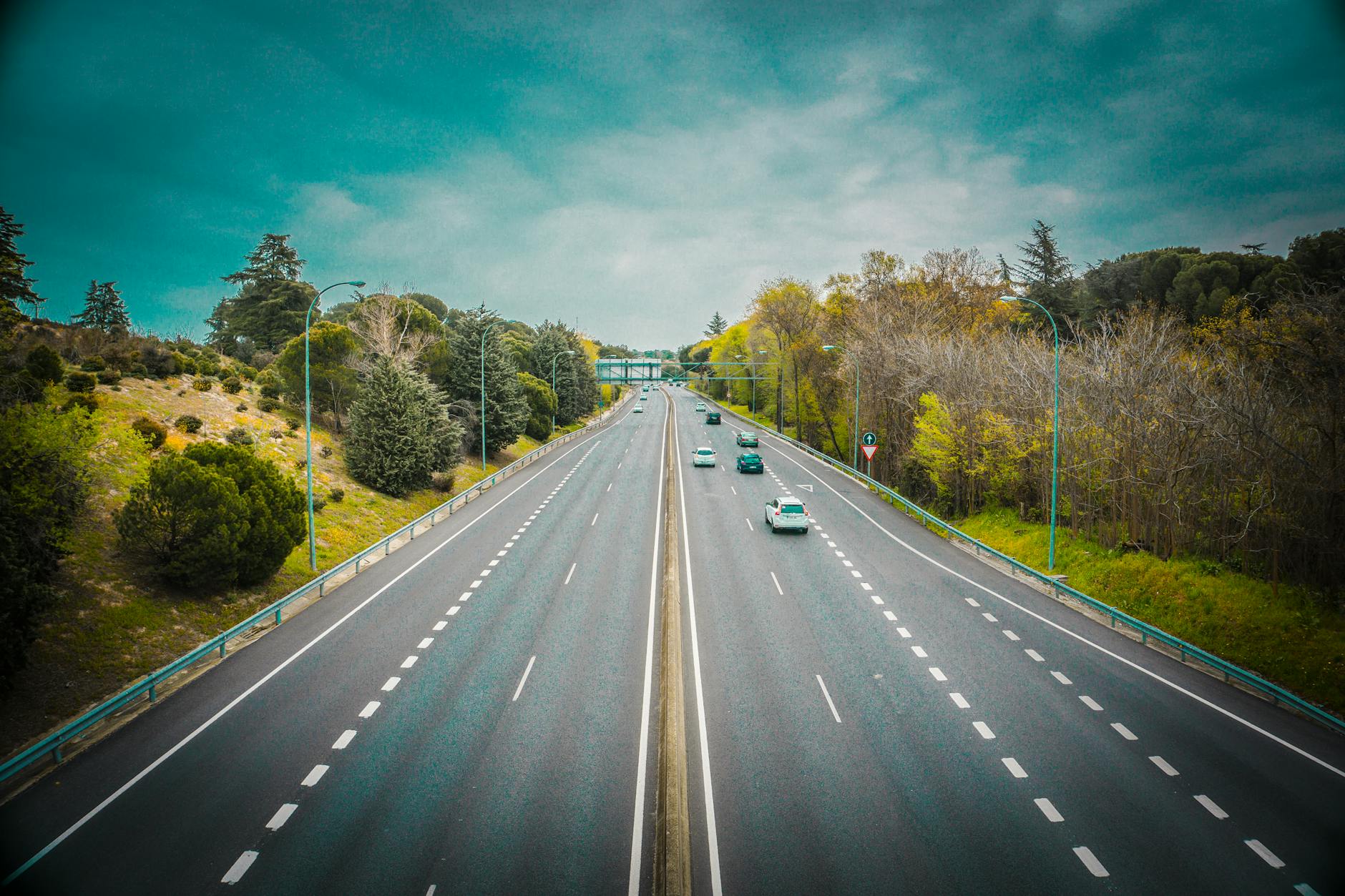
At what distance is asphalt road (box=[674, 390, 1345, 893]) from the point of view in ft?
25.5

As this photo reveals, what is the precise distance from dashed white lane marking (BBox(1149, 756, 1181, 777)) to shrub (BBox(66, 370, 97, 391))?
34509 mm

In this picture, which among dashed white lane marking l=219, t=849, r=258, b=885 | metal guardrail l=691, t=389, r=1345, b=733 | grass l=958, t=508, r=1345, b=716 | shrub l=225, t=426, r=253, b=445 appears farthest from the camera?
shrub l=225, t=426, r=253, b=445

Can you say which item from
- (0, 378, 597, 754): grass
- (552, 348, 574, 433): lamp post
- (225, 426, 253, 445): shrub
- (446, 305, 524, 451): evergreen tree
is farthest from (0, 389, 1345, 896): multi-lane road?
(552, 348, 574, 433): lamp post

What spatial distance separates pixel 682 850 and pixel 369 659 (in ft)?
30.3

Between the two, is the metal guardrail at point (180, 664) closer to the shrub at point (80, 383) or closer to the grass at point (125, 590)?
the grass at point (125, 590)

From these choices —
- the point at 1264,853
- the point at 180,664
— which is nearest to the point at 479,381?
the point at 180,664

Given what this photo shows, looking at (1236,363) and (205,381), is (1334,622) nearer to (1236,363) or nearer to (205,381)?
(1236,363)

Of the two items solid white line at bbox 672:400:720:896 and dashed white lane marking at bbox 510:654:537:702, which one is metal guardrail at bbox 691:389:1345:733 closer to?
solid white line at bbox 672:400:720:896

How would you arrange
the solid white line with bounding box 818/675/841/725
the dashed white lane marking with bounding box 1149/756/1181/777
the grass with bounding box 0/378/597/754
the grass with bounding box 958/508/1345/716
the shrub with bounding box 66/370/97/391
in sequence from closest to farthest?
the dashed white lane marking with bounding box 1149/756/1181/777
the solid white line with bounding box 818/675/841/725
the grass with bounding box 0/378/597/754
the grass with bounding box 958/508/1345/716
the shrub with bounding box 66/370/97/391

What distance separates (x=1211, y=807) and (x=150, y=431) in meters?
30.7

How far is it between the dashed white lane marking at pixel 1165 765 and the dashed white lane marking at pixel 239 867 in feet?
43.5

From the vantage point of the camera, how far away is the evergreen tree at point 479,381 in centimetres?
4297

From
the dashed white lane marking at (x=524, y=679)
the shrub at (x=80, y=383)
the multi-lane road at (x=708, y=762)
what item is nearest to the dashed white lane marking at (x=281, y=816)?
the multi-lane road at (x=708, y=762)

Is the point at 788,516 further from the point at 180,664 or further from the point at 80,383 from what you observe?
the point at 80,383
